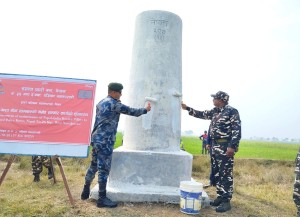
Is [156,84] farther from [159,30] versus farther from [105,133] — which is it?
[105,133]

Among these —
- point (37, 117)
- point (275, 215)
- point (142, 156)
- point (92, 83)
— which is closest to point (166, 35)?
point (92, 83)

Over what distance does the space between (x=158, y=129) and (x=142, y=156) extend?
61 centimetres

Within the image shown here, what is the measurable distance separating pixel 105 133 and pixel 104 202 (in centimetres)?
112

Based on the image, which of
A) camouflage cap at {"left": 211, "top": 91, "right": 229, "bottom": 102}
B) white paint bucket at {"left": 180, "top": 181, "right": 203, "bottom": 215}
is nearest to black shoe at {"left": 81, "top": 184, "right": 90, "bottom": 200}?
white paint bucket at {"left": 180, "top": 181, "right": 203, "bottom": 215}

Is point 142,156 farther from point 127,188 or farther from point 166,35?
point 166,35

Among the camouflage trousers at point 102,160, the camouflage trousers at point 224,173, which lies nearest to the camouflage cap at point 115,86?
the camouflage trousers at point 102,160

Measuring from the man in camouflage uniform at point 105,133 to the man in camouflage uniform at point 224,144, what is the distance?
1.38 metres

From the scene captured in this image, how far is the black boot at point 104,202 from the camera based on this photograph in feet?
15.7

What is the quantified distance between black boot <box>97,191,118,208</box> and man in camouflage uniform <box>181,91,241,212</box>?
1774 mm

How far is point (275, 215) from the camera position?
5.37 metres

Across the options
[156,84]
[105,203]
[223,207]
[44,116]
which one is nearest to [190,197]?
[223,207]

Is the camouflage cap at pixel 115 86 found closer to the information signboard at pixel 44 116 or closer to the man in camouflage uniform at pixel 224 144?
the information signboard at pixel 44 116

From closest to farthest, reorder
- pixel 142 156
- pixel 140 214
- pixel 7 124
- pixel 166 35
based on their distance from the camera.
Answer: pixel 140 214 < pixel 7 124 < pixel 142 156 < pixel 166 35

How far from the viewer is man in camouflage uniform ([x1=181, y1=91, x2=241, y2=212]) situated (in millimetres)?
5145
